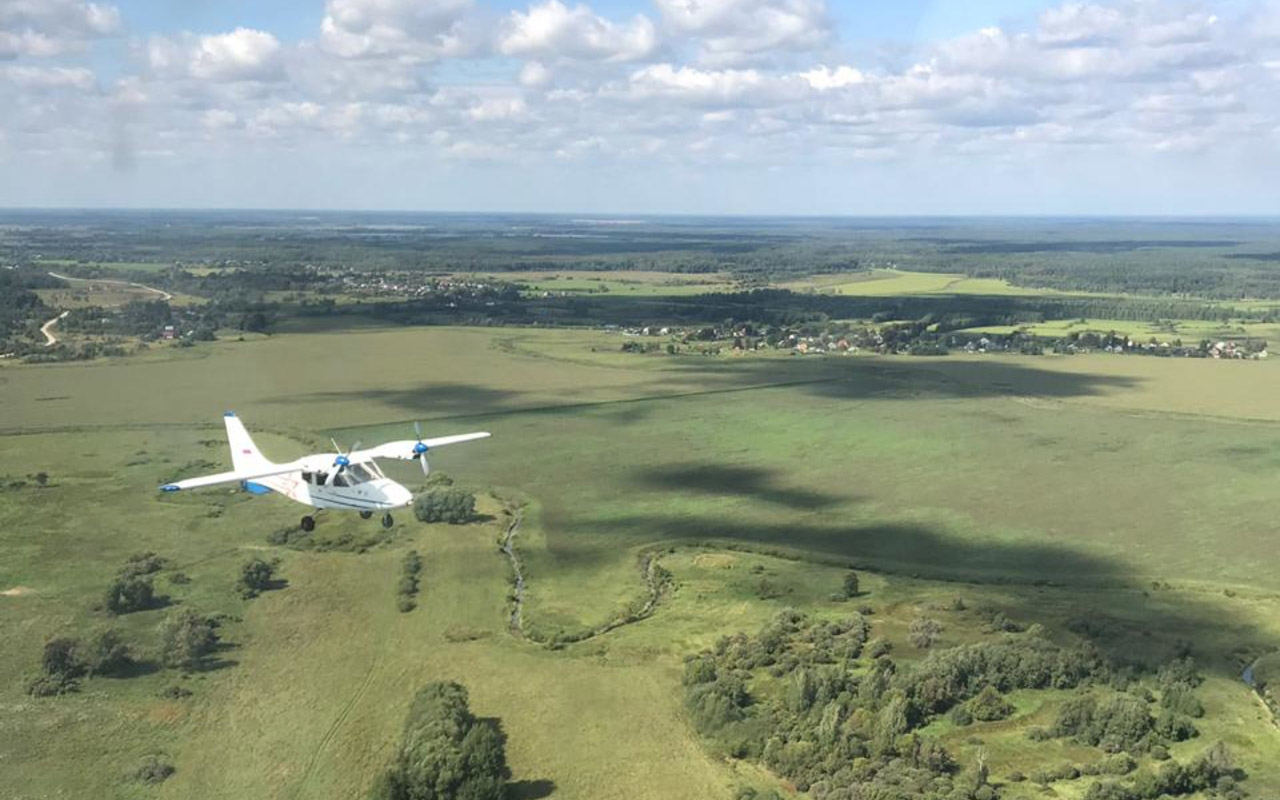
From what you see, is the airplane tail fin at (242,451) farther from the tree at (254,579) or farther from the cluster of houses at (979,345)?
the cluster of houses at (979,345)

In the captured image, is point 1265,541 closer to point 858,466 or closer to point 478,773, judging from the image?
point 858,466

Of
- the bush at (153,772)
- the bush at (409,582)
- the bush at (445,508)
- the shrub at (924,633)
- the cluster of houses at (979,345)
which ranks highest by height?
the cluster of houses at (979,345)

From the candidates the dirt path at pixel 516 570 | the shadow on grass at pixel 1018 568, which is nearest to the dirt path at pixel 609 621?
the dirt path at pixel 516 570

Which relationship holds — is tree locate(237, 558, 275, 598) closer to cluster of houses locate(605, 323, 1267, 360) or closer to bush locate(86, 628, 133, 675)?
bush locate(86, 628, 133, 675)

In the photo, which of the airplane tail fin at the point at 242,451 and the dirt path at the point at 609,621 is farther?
the dirt path at the point at 609,621

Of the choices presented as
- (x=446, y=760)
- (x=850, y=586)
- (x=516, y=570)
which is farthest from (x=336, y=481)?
(x=850, y=586)

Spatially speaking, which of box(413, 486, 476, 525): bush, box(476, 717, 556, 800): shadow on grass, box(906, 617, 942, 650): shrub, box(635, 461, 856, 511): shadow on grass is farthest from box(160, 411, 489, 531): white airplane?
box(635, 461, 856, 511): shadow on grass
